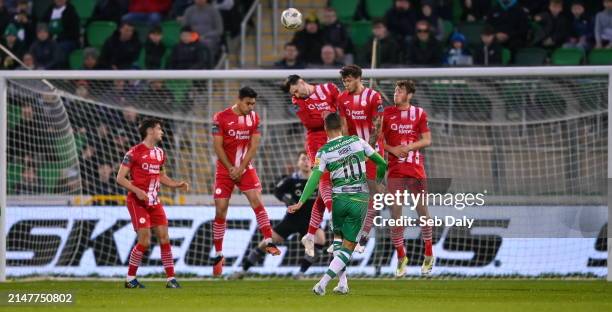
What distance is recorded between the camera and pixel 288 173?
19641mm

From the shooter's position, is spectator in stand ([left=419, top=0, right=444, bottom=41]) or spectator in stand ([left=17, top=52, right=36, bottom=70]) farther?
spectator in stand ([left=419, top=0, right=444, bottom=41])

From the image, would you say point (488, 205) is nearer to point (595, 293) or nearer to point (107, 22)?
point (595, 293)

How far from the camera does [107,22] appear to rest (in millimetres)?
23625

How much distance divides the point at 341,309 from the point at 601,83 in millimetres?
8707

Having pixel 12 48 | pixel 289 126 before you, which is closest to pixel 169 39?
pixel 12 48

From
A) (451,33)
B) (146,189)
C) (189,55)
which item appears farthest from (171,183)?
(451,33)

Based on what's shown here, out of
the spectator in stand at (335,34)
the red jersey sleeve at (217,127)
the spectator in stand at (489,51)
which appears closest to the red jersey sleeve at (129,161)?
the red jersey sleeve at (217,127)

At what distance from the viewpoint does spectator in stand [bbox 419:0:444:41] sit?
2222 centimetres

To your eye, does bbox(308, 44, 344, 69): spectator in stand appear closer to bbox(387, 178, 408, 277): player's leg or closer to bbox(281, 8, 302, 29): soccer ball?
bbox(387, 178, 408, 277): player's leg

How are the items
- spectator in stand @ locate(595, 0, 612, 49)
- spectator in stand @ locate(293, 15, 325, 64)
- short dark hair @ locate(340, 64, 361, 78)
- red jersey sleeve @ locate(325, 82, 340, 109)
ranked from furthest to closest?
spectator in stand @ locate(595, 0, 612, 49) < spectator in stand @ locate(293, 15, 325, 64) < red jersey sleeve @ locate(325, 82, 340, 109) < short dark hair @ locate(340, 64, 361, 78)

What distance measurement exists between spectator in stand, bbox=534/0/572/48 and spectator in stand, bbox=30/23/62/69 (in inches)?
346

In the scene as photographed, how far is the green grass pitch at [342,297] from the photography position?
478 inches

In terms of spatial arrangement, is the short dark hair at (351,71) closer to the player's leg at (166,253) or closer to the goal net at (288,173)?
the goal net at (288,173)

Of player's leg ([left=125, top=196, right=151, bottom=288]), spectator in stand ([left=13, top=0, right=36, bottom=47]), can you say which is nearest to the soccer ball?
player's leg ([left=125, top=196, right=151, bottom=288])
